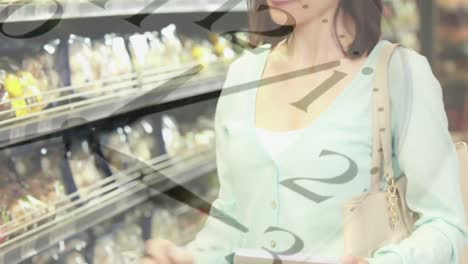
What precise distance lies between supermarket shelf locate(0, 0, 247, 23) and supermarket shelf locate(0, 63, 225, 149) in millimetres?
133

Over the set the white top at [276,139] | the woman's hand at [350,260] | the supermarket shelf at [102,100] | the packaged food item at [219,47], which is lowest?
the packaged food item at [219,47]

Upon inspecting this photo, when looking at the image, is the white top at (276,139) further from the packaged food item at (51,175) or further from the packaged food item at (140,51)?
the packaged food item at (140,51)

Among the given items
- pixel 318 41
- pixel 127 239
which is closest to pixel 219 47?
pixel 127 239

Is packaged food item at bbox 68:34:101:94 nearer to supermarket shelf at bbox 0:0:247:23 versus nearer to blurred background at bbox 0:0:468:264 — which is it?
blurred background at bbox 0:0:468:264

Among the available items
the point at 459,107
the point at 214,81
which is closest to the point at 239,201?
the point at 214,81

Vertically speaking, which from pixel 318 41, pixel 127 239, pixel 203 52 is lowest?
pixel 127 239

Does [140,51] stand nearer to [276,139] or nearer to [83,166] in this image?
[83,166]

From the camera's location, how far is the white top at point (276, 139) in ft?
2.83

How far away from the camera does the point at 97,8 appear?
128 cm

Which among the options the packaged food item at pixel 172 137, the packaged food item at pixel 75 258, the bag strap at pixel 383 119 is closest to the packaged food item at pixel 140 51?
the packaged food item at pixel 172 137

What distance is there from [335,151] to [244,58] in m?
0.20

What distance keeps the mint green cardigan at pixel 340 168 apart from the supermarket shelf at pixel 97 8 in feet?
0.73

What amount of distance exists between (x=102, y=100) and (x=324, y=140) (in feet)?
2.15

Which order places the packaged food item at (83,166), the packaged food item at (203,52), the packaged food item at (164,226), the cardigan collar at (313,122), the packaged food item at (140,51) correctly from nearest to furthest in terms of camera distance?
1. the cardigan collar at (313,122)
2. the packaged food item at (164,226)
3. the packaged food item at (83,166)
4. the packaged food item at (140,51)
5. the packaged food item at (203,52)
